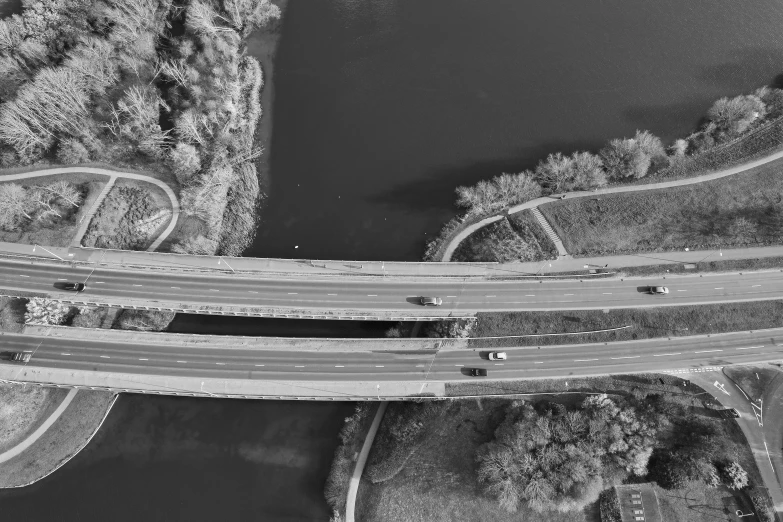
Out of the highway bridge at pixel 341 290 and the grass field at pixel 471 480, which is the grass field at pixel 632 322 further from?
the grass field at pixel 471 480

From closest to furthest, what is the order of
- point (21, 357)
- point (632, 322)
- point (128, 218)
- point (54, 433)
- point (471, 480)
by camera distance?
point (471, 480)
point (21, 357)
point (54, 433)
point (632, 322)
point (128, 218)

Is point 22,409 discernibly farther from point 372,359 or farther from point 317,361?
point 372,359

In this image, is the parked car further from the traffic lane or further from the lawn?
the lawn

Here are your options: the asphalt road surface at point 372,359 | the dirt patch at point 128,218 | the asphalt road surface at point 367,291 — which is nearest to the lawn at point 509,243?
the asphalt road surface at point 367,291

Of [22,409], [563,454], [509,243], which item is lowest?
[563,454]

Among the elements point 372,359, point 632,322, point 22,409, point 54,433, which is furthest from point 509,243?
point 22,409

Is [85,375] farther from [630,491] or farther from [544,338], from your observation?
[630,491]
